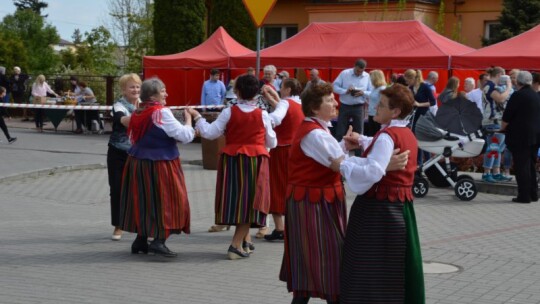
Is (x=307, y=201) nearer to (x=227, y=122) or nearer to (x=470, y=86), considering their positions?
(x=227, y=122)

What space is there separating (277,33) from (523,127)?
981 inches

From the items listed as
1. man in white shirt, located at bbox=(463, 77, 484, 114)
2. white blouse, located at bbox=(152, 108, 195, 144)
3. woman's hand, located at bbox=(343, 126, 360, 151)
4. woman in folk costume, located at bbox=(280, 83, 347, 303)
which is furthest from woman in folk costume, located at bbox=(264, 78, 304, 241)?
man in white shirt, located at bbox=(463, 77, 484, 114)

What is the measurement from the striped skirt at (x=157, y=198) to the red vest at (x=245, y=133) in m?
0.55

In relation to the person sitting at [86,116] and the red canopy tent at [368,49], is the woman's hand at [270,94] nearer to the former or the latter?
the red canopy tent at [368,49]

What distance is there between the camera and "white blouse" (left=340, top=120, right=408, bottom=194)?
561cm

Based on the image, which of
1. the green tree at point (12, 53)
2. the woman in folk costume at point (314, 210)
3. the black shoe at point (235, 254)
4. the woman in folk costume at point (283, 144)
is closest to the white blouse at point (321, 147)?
the woman in folk costume at point (314, 210)

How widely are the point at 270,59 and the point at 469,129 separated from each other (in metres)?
9.89

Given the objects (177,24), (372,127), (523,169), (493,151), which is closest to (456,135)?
(523,169)

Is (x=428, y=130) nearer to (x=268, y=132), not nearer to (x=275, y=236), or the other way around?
(x=275, y=236)

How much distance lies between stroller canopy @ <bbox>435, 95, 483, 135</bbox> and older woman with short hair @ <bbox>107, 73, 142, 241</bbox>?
18.4 ft

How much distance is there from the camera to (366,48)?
72.0 ft

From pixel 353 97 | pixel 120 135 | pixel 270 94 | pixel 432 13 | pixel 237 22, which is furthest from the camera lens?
pixel 432 13

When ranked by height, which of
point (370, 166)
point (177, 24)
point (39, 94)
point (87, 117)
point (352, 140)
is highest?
point (177, 24)

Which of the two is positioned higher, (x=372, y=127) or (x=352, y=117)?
(x=352, y=117)
